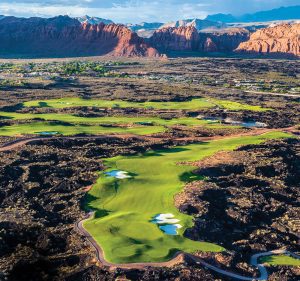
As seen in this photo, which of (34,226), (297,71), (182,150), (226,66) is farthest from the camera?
(226,66)

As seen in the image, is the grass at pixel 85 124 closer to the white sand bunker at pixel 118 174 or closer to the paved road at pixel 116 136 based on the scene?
Result: the paved road at pixel 116 136

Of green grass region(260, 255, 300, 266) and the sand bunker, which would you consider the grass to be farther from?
green grass region(260, 255, 300, 266)

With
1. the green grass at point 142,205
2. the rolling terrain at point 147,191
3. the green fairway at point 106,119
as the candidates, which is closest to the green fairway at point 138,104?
the rolling terrain at point 147,191

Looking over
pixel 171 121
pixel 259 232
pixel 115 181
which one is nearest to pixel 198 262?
pixel 259 232

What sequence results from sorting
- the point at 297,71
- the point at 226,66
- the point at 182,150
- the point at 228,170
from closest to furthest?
the point at 228,170 → the point at 182,150 → the point at 297,71 → the point at 226,66

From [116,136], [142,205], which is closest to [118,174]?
[142,205]

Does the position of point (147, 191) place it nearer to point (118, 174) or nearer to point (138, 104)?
point (118, 174)

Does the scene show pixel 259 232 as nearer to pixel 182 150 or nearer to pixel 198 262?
pixel 198 262
